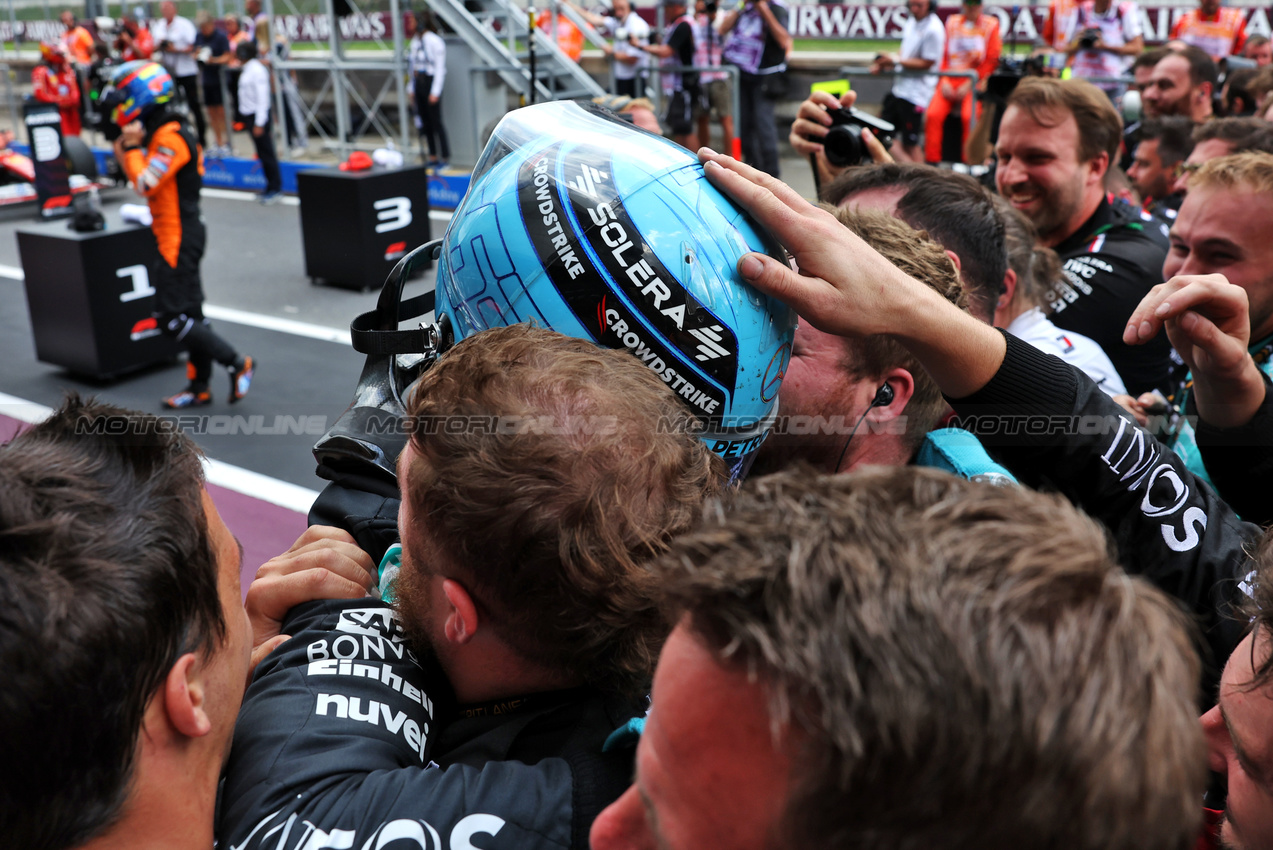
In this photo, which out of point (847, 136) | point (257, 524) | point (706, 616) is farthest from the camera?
point (257, 524)

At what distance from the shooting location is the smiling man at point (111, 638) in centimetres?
99

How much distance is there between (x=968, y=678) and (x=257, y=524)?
4929 millimetres

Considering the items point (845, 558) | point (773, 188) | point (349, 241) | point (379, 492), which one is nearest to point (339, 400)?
point (349, 241)

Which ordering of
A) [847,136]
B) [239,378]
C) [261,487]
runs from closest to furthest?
[847,136] < [261,487] < [239,378]

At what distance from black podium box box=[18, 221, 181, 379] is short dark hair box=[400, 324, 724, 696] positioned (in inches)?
262

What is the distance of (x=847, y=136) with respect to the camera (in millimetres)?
3461

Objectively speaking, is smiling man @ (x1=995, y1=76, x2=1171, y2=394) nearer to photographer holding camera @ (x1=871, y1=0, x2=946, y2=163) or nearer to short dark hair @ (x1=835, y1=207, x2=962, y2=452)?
short dark hair @ (x1=835, y1=207, x2=962, y2=452)

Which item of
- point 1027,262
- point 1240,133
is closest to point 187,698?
point 1027,262

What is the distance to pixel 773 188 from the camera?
5.00 ft

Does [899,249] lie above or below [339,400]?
above

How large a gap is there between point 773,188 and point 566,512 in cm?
67

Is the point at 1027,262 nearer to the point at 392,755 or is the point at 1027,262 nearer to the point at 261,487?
the point at 392,755

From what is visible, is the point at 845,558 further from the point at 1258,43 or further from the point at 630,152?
the point at 1258,43

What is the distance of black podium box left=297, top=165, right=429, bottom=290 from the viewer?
9.30m
